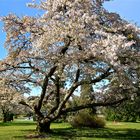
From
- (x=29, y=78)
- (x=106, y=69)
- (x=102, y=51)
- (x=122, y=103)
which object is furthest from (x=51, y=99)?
(x=102, y=51)

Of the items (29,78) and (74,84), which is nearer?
(74,84)

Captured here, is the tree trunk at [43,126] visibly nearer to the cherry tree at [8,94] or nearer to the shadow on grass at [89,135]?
the shadow on grass at [89,135]

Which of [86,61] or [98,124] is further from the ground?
[86,61]

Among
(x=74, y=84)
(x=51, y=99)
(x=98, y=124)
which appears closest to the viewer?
(x=74, y=84)

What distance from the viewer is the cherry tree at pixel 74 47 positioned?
26.5 meters

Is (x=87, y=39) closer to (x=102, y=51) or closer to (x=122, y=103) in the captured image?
(x=102, y=51)

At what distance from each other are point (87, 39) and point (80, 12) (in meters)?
1.98

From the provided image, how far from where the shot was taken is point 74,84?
2930 centimetres

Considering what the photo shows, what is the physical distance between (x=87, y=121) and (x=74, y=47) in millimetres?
14698

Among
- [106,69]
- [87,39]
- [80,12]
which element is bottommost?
[106,69]

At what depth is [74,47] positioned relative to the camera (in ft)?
91.2

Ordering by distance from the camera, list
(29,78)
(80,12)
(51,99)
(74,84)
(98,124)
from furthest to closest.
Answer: (98,124) < (51,99) < (29,78) < (74,84) < (80,12)

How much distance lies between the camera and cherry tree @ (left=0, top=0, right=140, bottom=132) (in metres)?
26.5

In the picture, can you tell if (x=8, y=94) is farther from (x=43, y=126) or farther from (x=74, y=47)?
(x=74, y=47)
